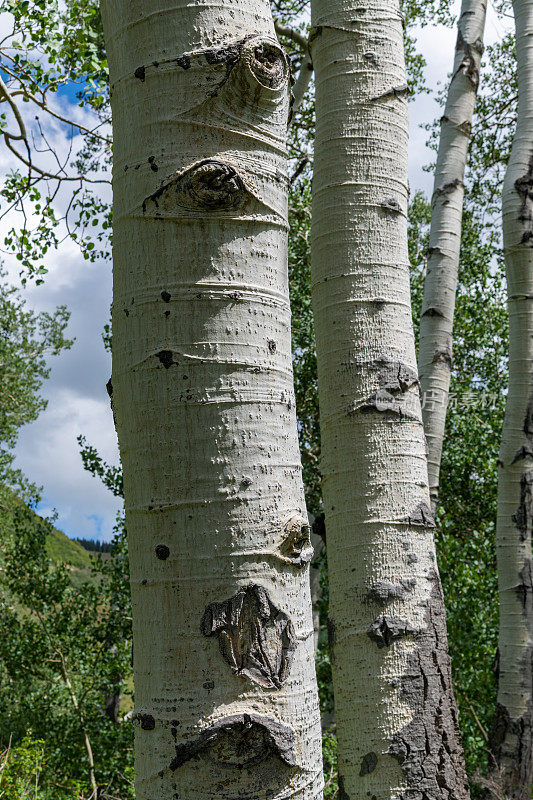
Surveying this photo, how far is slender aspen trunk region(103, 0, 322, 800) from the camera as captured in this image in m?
0.92

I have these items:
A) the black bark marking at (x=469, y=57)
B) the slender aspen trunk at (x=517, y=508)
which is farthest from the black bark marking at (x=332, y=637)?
the black bark marking at (x=469, y=57)

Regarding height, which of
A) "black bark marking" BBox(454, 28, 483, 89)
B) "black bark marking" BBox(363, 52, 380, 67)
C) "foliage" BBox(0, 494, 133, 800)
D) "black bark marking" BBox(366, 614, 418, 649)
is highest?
"black bark marking" BBox(454, 28, 483, 89)

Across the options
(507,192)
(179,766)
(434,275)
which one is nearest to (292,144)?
(507,192)

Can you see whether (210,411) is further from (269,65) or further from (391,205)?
(391,205)

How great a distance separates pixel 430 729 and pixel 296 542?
0.95 metres

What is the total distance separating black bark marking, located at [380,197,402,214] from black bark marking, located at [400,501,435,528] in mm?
781

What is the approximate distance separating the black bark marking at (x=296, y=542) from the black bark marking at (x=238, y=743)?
20 cm

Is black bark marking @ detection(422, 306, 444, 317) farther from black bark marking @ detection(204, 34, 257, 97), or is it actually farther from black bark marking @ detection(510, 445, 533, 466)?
black bark marking @ detection(204, 34, 257, 97)

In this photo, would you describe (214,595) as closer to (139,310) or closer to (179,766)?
(179,766)

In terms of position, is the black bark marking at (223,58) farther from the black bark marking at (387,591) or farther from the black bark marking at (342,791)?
the black bark marking at (342,791)

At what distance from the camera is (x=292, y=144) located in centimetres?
728

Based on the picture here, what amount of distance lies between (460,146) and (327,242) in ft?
6.33

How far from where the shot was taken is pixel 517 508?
3.92m

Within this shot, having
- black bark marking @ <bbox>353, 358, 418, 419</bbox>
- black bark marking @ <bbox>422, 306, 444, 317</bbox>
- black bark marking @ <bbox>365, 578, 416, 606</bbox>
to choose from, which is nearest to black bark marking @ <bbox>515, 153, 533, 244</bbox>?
black bark marking @ <bbox>422, 306, 444, 317</bbox>
